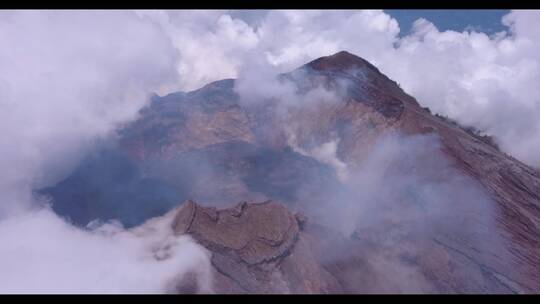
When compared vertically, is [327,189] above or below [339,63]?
below

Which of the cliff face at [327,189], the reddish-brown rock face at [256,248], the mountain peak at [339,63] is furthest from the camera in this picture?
the mountain peak at [339,63]

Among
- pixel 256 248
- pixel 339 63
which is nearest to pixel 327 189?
pixel 256 248

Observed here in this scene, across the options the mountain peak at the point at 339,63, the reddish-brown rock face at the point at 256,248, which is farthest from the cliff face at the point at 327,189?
the mountain peak at the point at 339,63

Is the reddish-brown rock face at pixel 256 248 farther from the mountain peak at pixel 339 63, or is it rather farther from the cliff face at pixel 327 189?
the mountain peak at pixel 339 63

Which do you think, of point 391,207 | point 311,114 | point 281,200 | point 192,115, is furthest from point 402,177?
point 192,115

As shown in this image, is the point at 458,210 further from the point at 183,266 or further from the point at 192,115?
the point at 192,115

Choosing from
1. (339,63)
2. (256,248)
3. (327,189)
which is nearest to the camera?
(256,248)

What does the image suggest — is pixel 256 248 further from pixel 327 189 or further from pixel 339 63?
pixel 339 63
